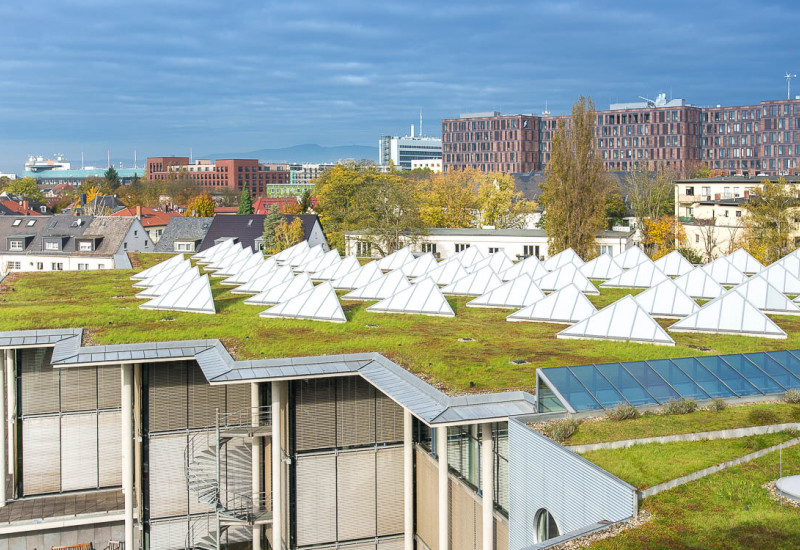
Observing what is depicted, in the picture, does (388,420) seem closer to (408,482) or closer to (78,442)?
(408,482)

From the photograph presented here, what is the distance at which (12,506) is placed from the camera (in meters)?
31.7

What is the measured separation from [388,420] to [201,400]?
22.5 ft

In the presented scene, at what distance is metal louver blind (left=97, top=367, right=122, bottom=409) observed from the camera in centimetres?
3179

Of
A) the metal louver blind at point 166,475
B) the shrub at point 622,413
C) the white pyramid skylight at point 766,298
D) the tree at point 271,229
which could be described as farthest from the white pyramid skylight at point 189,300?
the tree at point 271,229

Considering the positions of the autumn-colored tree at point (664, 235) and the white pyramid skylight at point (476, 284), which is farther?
the autumn-colored tree at point (664, 235)

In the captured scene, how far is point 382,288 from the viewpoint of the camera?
141 ft

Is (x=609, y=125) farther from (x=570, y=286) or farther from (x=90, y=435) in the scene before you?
(x=90, y=435)

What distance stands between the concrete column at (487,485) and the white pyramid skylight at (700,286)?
Result: 1001 inches

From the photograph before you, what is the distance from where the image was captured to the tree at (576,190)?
62.6m

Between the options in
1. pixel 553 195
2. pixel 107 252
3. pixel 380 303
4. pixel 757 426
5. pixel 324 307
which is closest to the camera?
pixel 757 426

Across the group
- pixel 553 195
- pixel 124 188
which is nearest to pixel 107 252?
pixel 553 195

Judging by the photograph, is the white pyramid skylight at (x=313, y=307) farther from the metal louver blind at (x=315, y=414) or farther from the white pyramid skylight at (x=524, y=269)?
the white pyramid skylight at (x=524, y=269)

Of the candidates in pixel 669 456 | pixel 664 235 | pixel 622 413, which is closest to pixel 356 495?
pixel 622 413

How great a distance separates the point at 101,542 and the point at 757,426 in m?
23.8
